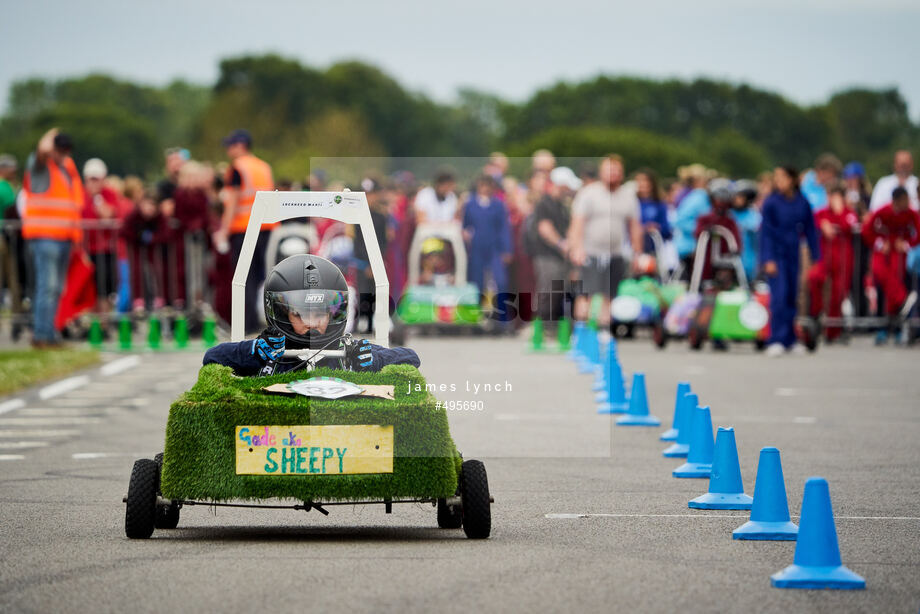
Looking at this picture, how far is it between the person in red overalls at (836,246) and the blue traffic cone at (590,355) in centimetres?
592

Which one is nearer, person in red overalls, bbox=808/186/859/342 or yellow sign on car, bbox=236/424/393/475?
yellow sign on car, bbox=236/424/393/475

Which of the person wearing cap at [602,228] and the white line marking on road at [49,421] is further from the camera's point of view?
the person wearing cap at [602,228]

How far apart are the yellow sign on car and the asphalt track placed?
357mm

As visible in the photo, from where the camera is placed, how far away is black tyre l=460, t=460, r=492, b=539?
8.03 m

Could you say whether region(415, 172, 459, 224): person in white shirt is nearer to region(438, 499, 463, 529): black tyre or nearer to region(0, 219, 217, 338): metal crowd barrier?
region(0, 219, 217, 338): metal crowd barrier

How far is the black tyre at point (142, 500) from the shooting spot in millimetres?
8055

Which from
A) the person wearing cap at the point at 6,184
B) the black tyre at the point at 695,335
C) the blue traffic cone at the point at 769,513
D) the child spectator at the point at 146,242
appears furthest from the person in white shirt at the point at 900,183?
the blue traffic cone at the point at 769,513

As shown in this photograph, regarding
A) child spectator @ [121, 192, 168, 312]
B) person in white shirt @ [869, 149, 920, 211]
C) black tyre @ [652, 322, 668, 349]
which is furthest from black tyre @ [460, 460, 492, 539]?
child spectator @ [121, 192, 168, 312]

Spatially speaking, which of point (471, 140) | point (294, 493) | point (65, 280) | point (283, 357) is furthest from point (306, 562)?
point (471, 140)

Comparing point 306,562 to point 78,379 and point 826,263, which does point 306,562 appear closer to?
point 78,379

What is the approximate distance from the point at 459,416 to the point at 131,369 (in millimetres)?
7838

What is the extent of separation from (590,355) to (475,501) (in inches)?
495

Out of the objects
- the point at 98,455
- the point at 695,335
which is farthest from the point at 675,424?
the point at 695,335

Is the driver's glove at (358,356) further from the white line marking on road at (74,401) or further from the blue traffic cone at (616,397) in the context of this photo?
the white line marking on road at (74,401)
